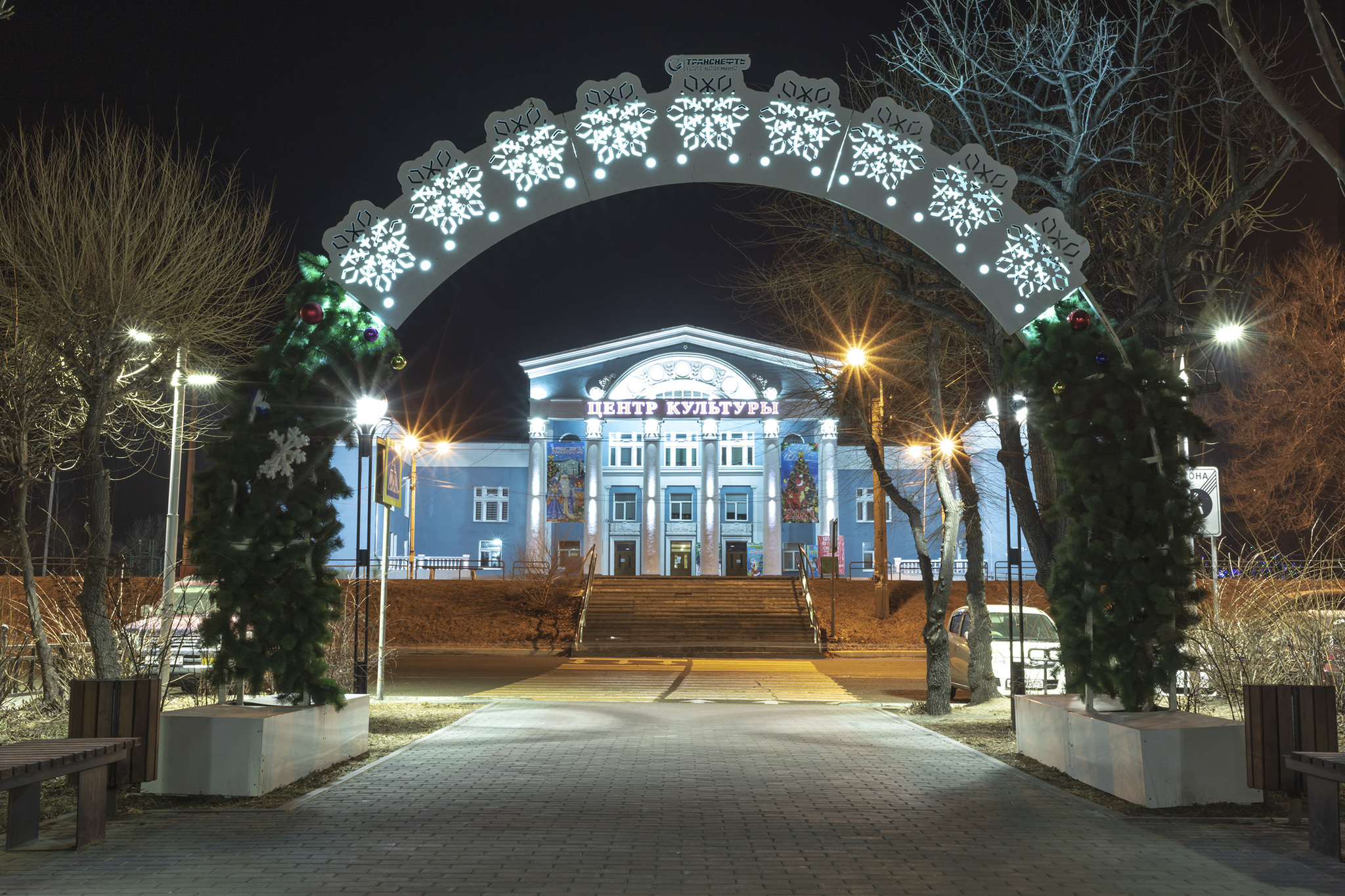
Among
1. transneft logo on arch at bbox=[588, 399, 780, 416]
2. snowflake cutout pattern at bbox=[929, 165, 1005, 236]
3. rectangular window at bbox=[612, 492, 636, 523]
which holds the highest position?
transneft logo on arch at bbox=[588, 399, 780, 416]

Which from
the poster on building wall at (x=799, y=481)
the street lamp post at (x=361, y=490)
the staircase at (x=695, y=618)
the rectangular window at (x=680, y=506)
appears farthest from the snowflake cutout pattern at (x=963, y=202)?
the rectangular window at (x=680, y=506)

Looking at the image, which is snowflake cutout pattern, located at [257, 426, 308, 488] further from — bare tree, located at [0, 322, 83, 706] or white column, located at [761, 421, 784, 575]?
white column, located at [761, 421, 784, 575]

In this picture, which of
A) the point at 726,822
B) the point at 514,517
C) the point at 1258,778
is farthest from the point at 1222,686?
the point at 514,517

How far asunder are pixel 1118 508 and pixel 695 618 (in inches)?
1050

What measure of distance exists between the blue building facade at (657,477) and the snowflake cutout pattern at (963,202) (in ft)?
122

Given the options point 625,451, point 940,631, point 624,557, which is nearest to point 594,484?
point 625,451

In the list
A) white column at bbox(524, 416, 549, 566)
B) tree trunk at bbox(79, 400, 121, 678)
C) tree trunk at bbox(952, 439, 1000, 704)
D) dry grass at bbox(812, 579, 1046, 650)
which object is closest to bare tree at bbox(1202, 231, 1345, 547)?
dry grass at bbox(812, 579, 1046, 650)

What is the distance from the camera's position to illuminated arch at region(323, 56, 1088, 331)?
363 inches

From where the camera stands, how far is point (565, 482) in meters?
48.7

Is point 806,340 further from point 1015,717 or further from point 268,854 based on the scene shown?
point 268,854

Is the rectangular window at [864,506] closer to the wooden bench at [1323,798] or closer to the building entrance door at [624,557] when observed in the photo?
the building entrance door at [624,557]

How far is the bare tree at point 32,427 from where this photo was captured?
1245 centimetres

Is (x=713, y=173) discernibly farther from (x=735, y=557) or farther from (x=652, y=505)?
(x=735, y=557)

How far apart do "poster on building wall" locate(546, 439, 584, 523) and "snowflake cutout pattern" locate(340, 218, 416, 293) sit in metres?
39.4
